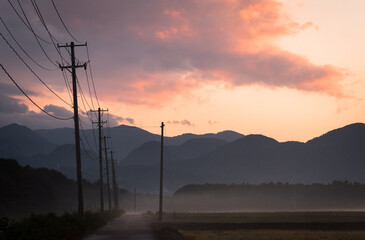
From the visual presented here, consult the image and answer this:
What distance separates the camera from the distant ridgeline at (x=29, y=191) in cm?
10656

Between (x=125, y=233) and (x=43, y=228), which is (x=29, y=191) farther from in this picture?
(x=43, y=228)

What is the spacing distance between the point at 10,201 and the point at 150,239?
276 ft

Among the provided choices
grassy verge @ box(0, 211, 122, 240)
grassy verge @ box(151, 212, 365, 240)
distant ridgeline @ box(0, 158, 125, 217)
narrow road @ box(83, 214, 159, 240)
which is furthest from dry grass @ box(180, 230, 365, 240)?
distant ridgeline @ box(0, 158, 125, 217)

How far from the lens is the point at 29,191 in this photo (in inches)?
4594

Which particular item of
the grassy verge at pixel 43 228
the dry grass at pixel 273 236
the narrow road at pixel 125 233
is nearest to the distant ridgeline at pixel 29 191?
the narrow road at pixel 125 233

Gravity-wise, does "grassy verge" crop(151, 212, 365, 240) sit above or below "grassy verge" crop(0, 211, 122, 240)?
below

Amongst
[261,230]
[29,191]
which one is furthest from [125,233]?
[29,191]

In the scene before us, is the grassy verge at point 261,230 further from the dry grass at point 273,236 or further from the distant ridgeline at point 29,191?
the distant ridgeline at point 29,191

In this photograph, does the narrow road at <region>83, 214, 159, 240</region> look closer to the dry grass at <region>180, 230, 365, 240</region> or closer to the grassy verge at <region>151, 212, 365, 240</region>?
the grassy verge at <region>151, 212, 365, 240</region>

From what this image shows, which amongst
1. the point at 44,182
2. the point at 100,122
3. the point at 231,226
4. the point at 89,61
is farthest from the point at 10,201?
the point at 89,61

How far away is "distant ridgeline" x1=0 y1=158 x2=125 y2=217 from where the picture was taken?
350ft

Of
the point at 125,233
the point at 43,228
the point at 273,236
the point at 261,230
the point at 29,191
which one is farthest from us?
the point at 29,191

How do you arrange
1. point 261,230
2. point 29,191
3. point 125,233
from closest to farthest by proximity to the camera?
point 125,233 < point 261,230 < point 29,191

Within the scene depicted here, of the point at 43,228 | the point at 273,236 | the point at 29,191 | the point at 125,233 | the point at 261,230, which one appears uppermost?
the point at 43,228
